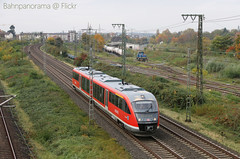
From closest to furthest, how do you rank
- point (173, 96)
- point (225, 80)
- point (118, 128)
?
point (118, 128), point (173, 96), point (225, 80)

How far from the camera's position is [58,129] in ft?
64.7

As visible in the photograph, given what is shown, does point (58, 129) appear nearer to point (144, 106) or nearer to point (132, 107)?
point (132, 107)

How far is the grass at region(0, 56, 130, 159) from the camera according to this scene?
15399 millimetres

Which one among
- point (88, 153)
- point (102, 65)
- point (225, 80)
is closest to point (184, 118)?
point (88, 153)

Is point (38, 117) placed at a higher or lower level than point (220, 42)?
lower

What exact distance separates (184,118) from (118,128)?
713 centimetres

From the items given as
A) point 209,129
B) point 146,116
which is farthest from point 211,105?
point 146,116

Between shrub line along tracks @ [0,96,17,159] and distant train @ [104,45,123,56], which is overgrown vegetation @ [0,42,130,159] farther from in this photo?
distant train @ [104,45,123,56]

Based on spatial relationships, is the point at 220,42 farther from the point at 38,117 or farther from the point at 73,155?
the point at 73,155

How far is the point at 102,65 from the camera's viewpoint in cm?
5603

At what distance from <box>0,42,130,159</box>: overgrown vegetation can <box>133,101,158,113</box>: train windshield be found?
108 inches

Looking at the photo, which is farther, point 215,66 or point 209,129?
point 215,66

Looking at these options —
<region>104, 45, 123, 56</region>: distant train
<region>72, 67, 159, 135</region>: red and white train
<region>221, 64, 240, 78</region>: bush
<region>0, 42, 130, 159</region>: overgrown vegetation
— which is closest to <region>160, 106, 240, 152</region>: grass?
<region>72, 67, 159, 135</region>: red and white train

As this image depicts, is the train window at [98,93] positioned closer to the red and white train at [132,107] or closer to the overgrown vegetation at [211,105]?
the red and white train at [132,107]
